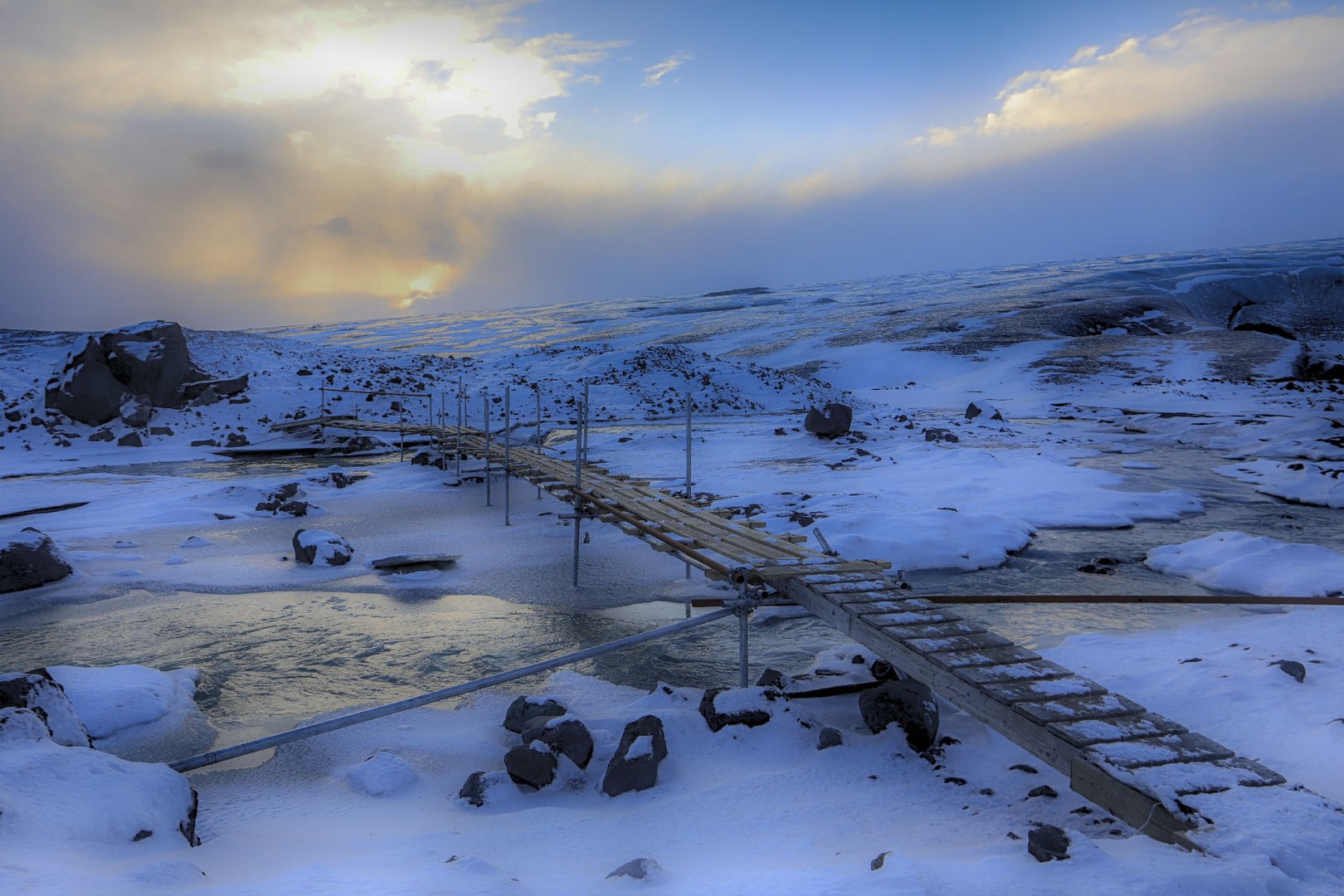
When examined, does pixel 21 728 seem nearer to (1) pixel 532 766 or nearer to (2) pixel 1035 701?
(1) pixel 532 766

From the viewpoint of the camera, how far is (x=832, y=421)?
24078 millimetres

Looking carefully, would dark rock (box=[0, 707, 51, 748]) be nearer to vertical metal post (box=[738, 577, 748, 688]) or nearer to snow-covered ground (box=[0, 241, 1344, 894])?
snow-covered ground (box=[0, 241, 1344, 894])

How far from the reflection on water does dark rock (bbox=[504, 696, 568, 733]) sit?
3.92ft

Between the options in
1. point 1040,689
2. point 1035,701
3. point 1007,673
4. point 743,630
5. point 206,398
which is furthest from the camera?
point 206,398

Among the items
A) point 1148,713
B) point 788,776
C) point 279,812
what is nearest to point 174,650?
point 279,812

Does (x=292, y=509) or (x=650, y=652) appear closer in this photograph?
(x=650, y=652)

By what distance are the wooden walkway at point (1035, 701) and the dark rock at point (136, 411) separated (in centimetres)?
2628

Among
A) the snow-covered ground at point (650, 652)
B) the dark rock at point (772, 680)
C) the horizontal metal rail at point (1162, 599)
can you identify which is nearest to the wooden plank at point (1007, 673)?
the snow-covered ground at point (650, 652)

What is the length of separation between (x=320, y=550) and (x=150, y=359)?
72.8ft

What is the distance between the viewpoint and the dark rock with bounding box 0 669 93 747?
185 inches

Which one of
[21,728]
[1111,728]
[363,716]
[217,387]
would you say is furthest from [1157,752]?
[217,387]

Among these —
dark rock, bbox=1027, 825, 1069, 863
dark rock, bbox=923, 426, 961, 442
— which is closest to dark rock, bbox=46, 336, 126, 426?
dark rock, bbox=923, 426, 961, 442

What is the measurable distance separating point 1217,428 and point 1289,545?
1734 centimetres

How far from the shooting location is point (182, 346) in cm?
2972
